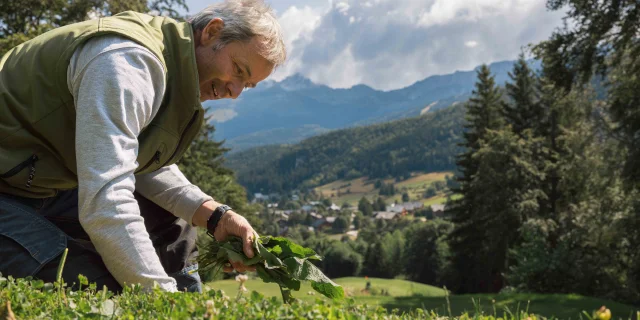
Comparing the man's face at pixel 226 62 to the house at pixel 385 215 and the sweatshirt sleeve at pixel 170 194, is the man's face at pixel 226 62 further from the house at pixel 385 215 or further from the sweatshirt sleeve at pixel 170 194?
the house at pixel 385 215

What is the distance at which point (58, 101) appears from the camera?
2.74 metres

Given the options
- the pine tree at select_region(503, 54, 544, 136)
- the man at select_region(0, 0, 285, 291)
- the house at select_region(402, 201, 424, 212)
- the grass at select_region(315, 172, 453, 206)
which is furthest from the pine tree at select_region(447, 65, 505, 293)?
the grass at select_region(315, 172, 453, 206)

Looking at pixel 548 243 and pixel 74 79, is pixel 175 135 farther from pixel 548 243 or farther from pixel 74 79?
pixel 548 243

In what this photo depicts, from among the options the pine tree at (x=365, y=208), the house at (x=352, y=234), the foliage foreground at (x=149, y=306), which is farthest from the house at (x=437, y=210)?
the foliage foreground at (x=149, y=306)

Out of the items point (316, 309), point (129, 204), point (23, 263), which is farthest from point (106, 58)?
point (316, 309)

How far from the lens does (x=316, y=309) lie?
1953mm

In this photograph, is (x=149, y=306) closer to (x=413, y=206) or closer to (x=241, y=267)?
(x=241, y=267)

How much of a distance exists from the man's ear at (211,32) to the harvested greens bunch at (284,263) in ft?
3.93

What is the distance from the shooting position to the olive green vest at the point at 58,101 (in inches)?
107

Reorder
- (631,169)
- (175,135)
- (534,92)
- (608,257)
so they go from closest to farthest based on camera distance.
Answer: (175,135)
(631,169)
(608,257)
(534,92)

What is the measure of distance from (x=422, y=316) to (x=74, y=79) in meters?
2.08

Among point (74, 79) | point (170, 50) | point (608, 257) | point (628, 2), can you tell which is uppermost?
point (628, 2)

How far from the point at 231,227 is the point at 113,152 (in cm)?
125

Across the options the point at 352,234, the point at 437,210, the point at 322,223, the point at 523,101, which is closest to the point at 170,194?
the point at 523,101
